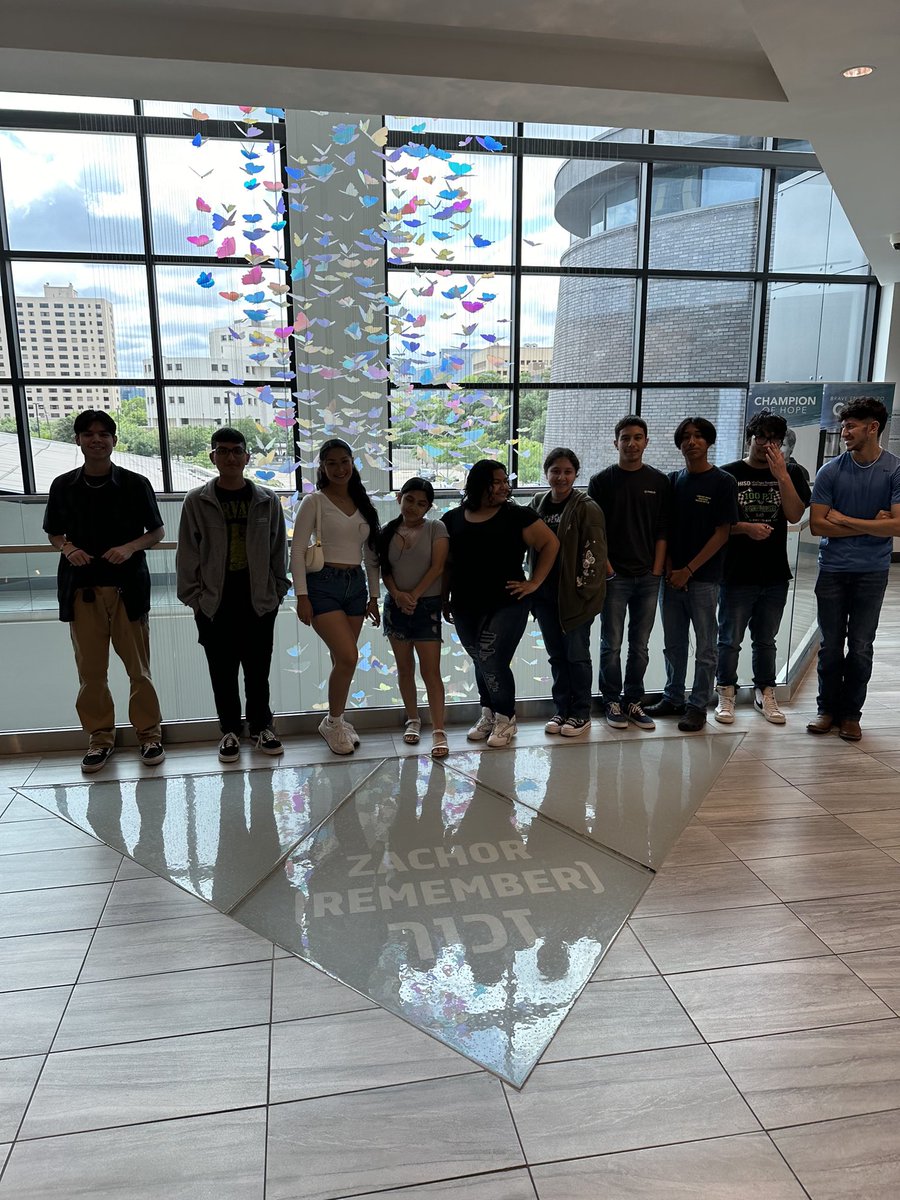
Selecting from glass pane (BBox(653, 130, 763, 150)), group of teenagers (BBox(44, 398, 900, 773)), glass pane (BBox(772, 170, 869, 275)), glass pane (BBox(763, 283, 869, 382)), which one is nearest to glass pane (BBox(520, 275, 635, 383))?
glass pane (BBox(653, 130, 763, 150))

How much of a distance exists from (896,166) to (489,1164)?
680 centimetres

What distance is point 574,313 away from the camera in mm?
8453

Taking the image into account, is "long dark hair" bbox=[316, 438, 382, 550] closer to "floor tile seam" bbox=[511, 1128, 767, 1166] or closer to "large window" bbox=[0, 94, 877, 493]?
"floor tile seam" bbox=[511, 1128, 767, 1166]

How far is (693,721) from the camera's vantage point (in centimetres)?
400

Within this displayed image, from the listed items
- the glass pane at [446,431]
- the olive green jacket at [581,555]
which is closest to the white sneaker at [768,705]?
the olive green jacket at [581,555]

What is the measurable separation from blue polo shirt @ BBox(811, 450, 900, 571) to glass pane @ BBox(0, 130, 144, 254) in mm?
6575

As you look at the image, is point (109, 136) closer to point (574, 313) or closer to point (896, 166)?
point (574, 313)

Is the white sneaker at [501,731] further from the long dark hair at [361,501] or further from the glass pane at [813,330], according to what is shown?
the glass pane at [813,330]

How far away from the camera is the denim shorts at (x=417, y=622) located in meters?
3.65

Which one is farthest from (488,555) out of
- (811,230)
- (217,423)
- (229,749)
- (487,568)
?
(811,230)

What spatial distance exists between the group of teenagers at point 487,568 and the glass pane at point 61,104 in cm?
530

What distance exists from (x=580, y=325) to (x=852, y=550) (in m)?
5.51

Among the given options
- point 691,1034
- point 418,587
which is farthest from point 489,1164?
point 418,587

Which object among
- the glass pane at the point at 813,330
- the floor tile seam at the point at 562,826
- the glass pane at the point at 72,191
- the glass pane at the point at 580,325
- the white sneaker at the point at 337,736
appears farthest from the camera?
the glass pane at the point at 813,330
